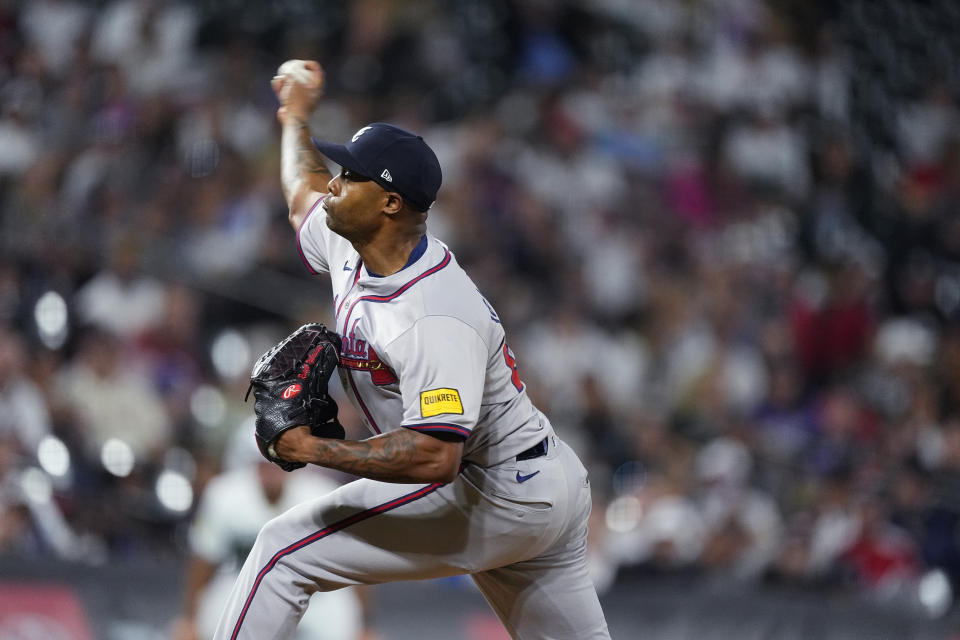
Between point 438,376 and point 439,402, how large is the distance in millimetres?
74

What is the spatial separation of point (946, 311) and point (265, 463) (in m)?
6.85

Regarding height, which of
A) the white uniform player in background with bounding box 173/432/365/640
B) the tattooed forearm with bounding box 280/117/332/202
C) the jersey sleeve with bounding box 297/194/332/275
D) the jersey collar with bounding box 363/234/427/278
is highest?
the tattooed forearm with bounding box 280/117/332/202

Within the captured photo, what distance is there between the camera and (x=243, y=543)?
21.3ft

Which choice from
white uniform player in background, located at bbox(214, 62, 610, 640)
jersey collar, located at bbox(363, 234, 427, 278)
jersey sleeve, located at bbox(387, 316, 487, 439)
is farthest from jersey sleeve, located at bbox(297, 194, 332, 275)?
jersey sleeve, located at bbox(387, 316, 487, 439)

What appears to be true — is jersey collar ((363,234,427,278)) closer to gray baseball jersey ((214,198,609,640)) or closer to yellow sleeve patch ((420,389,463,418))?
gray baseball jersey ((214,198,609,640))

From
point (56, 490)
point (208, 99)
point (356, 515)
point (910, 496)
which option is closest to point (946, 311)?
point (910, 496)

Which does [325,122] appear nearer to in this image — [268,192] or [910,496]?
[268,192]

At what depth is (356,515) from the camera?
4.02 meters

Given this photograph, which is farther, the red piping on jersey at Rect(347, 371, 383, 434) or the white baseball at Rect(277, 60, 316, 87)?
the white baseball at Rect(277, 60, 316, 87)

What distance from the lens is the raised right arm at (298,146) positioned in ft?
15.4

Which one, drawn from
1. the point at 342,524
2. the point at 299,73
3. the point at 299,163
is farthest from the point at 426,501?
the point at 299,73

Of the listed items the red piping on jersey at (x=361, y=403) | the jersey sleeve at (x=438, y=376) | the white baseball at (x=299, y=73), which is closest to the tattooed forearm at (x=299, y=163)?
the white baseball at (x=299, y=73)

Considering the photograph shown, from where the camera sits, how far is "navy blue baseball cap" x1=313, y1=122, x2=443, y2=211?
12.5 ft

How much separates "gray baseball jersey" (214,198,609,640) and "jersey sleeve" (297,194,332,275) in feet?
0.67
